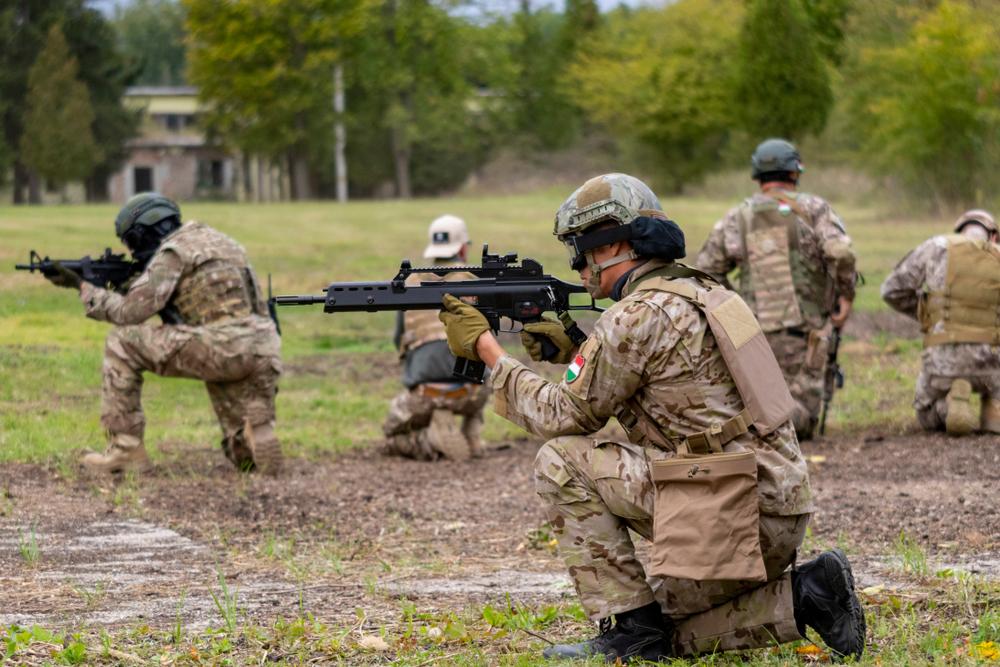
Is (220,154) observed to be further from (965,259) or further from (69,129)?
(965,259)

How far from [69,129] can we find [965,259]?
3407 centimetres

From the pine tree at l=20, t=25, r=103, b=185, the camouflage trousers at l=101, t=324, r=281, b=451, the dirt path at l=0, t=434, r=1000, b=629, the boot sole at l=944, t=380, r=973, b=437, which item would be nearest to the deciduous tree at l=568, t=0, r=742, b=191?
the pine tree at l=20, t=25, r=103, b=185

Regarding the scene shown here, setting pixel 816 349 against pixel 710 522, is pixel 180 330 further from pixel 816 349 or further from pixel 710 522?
pixel 816 349

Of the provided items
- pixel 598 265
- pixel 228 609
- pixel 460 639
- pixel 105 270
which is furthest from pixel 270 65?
pixel 460 639

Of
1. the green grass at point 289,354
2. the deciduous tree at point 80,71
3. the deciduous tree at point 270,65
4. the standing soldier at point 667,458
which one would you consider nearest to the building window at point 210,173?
the deciduous tree at point 270,65

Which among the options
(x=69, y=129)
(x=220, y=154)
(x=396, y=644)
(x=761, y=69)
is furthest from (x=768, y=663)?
(x=220, y=154)

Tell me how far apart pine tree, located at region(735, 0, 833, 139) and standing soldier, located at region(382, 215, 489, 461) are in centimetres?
3458

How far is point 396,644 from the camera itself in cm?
411

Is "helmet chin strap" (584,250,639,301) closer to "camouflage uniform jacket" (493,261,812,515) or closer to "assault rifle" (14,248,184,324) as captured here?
"camouflage uniform jacket" (493,261,812,515)

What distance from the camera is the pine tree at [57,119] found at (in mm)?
32844

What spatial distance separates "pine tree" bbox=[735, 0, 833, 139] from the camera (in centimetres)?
4016

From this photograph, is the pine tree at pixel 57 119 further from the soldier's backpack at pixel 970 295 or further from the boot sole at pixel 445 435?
the soldier's backpack at pixel 970 295

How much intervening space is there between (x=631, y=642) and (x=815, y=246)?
524 cm

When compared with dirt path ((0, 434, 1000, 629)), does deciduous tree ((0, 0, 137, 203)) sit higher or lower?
higher
